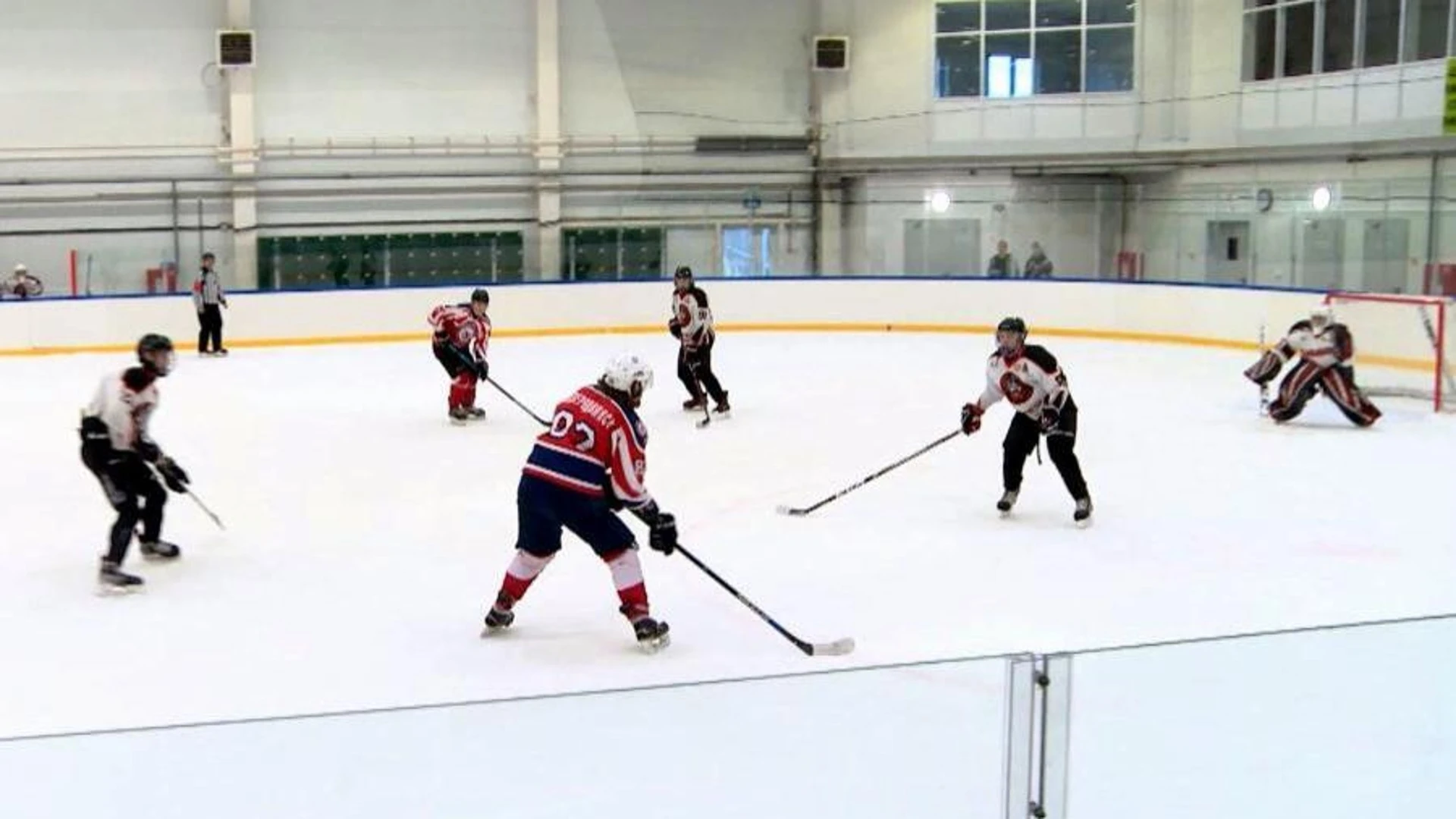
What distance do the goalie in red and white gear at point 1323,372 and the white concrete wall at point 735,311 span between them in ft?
16.4

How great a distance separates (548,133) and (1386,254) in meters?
10.6

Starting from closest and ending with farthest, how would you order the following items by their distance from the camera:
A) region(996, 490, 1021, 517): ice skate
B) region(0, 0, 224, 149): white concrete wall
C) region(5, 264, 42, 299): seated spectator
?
region(996, 490, 1021, 517): ice skate, region(5, 264, 42, 299): seated spectator, region(0, 0, 224, 149): white concrete wall

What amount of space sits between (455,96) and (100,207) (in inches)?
183

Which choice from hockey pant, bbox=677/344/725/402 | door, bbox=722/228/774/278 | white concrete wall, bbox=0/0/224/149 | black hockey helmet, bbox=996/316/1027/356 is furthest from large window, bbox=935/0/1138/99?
black hockey helmet, bbox=996/316/1027/356

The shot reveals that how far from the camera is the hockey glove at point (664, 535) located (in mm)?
5516

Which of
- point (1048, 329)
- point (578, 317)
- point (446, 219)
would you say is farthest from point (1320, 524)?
point (446, 219)

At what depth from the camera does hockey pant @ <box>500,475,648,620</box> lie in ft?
18.6

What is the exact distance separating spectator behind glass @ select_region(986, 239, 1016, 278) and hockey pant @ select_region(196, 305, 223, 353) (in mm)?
8991

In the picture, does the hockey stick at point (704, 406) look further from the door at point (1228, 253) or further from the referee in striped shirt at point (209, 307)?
the door at point (1228, 253)

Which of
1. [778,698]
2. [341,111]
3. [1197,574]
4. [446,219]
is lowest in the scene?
[1197,574]

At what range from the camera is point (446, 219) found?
21516 mm

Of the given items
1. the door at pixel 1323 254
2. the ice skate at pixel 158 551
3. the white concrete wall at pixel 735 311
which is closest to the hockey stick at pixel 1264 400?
the white concrete wall at pixel 735 311

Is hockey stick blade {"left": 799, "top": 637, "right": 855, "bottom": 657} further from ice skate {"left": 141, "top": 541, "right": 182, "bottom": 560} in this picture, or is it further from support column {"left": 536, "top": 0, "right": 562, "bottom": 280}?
support column {"left": 536, "top": 0, "right": 562, "bottom": 280}

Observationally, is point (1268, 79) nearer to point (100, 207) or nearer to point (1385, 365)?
point (1385, 365)
